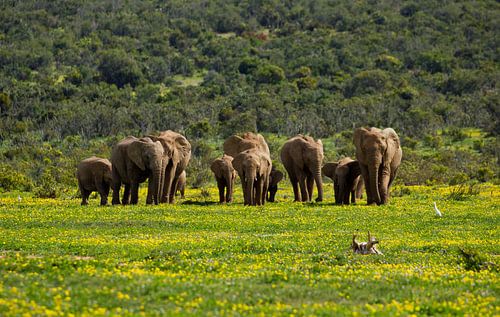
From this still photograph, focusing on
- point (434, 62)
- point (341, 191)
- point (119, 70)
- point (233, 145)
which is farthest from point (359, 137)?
point (434, 62)

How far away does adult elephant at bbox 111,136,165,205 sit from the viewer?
1417 inches

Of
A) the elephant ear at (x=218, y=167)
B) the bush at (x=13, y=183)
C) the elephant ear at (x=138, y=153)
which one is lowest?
the bush at (x=13, y=183)

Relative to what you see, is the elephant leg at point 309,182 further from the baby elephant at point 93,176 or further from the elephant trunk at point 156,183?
the baby elephant at point 93,176

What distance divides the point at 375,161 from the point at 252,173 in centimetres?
508

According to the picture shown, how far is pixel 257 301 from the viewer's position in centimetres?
1337

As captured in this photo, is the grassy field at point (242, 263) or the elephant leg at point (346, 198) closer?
the grassy field at point (242, 263)

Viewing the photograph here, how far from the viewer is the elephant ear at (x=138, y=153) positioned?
36406mm

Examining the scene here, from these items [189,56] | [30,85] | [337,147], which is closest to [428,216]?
[337,147]

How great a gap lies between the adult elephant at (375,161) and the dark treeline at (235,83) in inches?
925

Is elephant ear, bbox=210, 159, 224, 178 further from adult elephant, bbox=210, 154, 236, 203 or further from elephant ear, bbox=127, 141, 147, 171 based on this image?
elephant ear, bbox=127, 141, 147, 171

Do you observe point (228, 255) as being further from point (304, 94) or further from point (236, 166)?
point (304, 94)

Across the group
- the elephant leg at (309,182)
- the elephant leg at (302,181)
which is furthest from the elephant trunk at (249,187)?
the elephant leg at (309,182)

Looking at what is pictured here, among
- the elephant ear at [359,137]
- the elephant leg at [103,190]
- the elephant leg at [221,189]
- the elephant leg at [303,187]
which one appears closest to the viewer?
the elephant ear at [359,137]

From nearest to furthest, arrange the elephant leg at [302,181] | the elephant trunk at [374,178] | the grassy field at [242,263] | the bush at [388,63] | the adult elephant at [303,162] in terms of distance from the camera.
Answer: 1. the grassy field at [242,263]
2. the elephant trunk at [374,178]
3. the elephant leg at [302,181]
4. the adult elephant at [303,162]
5. the bush at [388,63]
